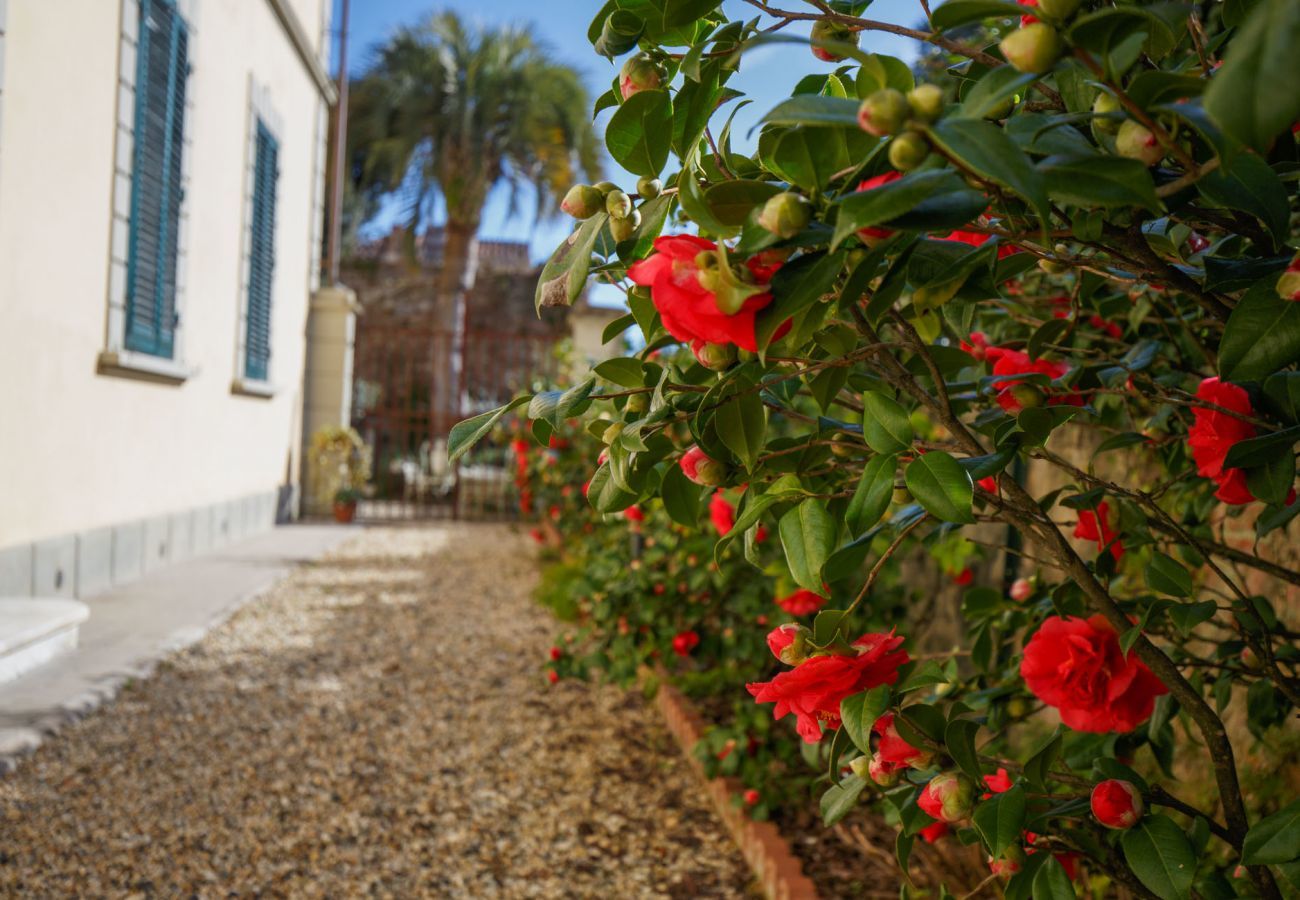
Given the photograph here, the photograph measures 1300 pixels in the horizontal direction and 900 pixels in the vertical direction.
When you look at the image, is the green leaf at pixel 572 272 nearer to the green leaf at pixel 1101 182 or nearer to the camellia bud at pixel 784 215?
the camellia bud at pixel 784 215

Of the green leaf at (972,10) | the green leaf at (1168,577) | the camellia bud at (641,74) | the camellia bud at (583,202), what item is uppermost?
the camellia bud at (641,74)

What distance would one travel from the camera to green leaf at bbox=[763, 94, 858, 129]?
1.48 feet

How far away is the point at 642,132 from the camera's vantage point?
630 mm

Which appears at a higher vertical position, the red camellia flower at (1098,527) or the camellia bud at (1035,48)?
the camellia bud at (1035,48)

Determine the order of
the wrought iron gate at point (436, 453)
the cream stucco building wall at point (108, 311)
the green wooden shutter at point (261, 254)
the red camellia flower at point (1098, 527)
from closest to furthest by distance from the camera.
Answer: the red camellia flower at point (1098, 527), the cream stucco building wall at point (108, 311), the green wooden shutter at point (261, 254), the wrought iron gate at point (436, 453)

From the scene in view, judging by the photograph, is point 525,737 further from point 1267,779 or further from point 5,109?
point 5,109

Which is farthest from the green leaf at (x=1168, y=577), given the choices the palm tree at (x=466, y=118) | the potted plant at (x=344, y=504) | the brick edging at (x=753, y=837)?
the palm tree at (x=466, y=118)

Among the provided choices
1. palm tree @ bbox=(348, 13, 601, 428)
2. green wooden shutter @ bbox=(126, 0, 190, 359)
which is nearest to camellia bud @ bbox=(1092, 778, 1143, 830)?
green wooden shutter @ bbox=(126, 0, 190, 359)

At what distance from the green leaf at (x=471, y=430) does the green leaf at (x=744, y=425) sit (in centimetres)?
16

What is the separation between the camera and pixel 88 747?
2.44 m

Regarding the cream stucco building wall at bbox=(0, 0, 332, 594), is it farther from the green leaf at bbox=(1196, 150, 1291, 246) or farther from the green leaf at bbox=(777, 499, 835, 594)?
the green leaf at bbox=(1196, 150, 1291, 246)

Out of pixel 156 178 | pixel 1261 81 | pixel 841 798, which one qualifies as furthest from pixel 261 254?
pixel 1261 81

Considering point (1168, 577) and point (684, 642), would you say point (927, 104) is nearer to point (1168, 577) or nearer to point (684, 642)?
point (1168, 577)

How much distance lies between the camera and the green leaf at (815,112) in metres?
0.45
